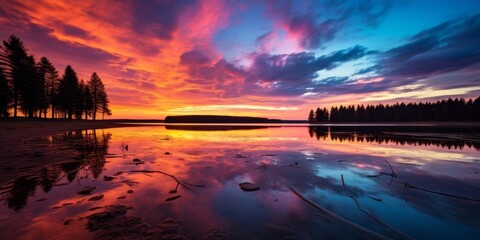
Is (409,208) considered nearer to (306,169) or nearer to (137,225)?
(306,169)

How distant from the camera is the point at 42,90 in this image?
156 ft

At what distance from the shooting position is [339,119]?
15188 centimetres

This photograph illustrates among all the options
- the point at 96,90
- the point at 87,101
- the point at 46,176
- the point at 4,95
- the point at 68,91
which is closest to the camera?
the point at 46,176

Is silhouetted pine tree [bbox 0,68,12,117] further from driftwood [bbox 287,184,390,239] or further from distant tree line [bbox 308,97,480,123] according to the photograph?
distant tree line [bbox 308,97,480,123]

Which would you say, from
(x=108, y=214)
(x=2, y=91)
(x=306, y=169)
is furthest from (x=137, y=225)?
A: (x=2, y=91)

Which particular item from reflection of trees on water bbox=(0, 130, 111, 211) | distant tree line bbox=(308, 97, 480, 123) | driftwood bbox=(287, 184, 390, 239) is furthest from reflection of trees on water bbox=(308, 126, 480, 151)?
distant tree line bbox=(308, 97, 480, 123)

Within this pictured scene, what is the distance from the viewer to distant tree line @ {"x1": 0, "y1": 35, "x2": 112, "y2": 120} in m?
39.8

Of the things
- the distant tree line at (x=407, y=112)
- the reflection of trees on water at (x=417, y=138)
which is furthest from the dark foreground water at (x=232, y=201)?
the distant tree line at (x=407, y=112)

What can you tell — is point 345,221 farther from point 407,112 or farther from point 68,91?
point 407,112

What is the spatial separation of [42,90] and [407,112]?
17490 cm

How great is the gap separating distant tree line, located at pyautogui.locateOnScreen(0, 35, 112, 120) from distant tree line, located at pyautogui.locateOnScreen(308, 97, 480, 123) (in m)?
142

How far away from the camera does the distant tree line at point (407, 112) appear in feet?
354

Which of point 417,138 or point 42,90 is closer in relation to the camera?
point 417,138

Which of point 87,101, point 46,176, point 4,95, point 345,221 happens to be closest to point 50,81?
point 87,101
